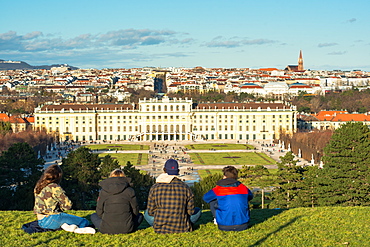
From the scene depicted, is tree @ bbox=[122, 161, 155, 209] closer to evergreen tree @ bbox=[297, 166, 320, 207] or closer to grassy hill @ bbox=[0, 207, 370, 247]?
evergreen tree @ bbox=[297, 166, 320, 207]

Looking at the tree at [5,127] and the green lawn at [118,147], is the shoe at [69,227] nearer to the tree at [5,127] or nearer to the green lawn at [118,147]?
the green lawn at [118,147]

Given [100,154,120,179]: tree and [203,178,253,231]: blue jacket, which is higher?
[203,178,253,231]: blue jacket

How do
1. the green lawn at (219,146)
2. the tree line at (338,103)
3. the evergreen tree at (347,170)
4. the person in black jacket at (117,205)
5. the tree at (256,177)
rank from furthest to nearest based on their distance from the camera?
the tree line at (338,103) < the green lawn at (219,146) < the tree at (256,177) < the evergreen tree at (347,170) < the person in black jacket at (117,205)

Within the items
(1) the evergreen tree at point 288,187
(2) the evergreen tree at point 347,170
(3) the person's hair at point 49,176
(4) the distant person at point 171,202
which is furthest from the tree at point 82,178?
(4) the distant person at point 171,202

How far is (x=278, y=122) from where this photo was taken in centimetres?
8406

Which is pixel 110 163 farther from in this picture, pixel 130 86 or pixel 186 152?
pixel 130 86

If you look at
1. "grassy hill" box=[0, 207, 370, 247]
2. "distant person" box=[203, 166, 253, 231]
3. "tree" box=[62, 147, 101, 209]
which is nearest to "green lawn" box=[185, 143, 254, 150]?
"tree" box=[62, 147, 101, 209]

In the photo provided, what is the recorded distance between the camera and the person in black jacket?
9109 millimetres

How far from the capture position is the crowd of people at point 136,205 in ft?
30.1

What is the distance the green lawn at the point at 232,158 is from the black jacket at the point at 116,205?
4292 cm

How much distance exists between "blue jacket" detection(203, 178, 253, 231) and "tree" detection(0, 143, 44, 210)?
15.9 metres

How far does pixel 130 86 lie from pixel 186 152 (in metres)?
106

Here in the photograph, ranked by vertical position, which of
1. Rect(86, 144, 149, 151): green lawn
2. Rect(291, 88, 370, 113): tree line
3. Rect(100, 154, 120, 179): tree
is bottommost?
Rect(86, 144, 149, 151): green lawn

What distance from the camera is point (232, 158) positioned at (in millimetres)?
57688
